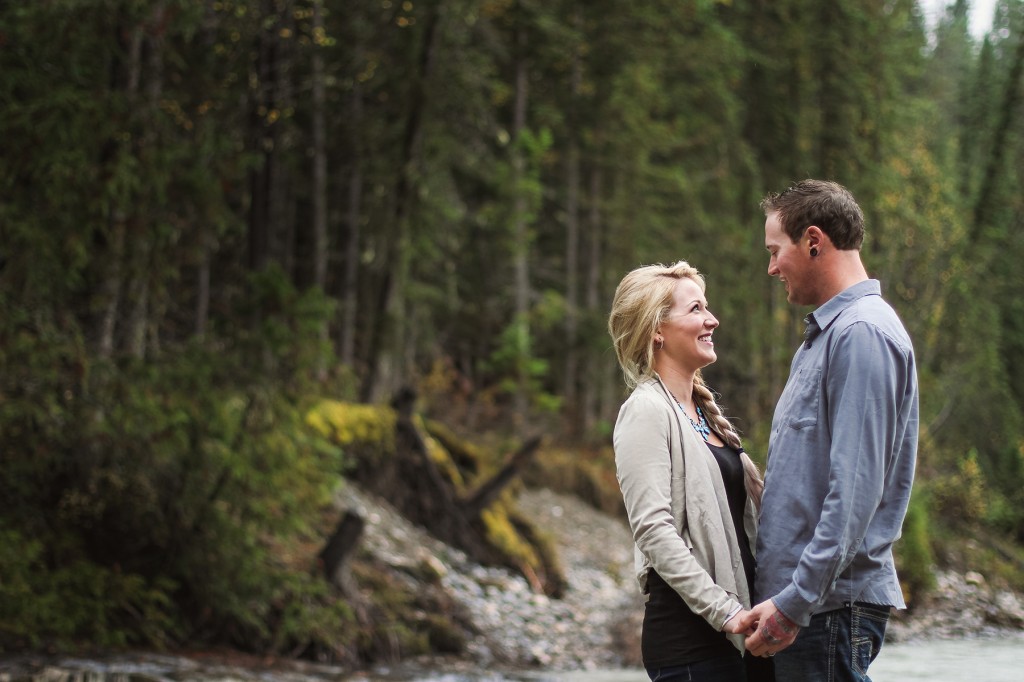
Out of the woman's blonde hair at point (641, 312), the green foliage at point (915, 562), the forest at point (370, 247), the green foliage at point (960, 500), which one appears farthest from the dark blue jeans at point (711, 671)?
the green foliage at point (960, 500)

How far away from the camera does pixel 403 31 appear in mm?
15945

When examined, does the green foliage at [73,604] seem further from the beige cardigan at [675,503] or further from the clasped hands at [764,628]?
the clasped hands at [764,628]

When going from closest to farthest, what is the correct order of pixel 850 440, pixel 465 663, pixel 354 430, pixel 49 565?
pixel 850 440, pixel 49 565, pixel 465 663, pixel 354 430

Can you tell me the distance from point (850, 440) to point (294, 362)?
7379 millimetres

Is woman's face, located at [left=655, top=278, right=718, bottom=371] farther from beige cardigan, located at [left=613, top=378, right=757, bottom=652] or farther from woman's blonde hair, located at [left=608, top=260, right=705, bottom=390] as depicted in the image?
beige cardigan, located at [left=613, top=378, right=757, bottom=652]

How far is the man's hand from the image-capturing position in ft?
9.82

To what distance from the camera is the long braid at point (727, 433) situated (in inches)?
139

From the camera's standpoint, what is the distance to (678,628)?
3250 millimetres

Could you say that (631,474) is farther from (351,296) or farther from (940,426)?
(940,426)

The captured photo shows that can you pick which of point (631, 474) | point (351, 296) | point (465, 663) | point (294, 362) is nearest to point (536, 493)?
point (351, 296)

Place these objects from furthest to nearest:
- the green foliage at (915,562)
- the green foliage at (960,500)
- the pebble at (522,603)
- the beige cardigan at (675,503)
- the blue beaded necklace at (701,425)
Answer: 1. the green foliage at (960,500)
2. the green foliage at (915,562)
3. the pebble at (522,603)
4. the blue beaded necklace at (701,425)
5. the beige cardigan at (675,503)

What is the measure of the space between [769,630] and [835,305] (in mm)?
879

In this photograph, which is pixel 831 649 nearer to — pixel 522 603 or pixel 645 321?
pixel 645 321

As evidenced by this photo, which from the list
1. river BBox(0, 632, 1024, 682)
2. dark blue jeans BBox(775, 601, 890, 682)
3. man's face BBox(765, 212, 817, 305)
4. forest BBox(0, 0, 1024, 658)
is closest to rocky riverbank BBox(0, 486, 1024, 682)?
river BBox(0, 632, 1024, 682)
